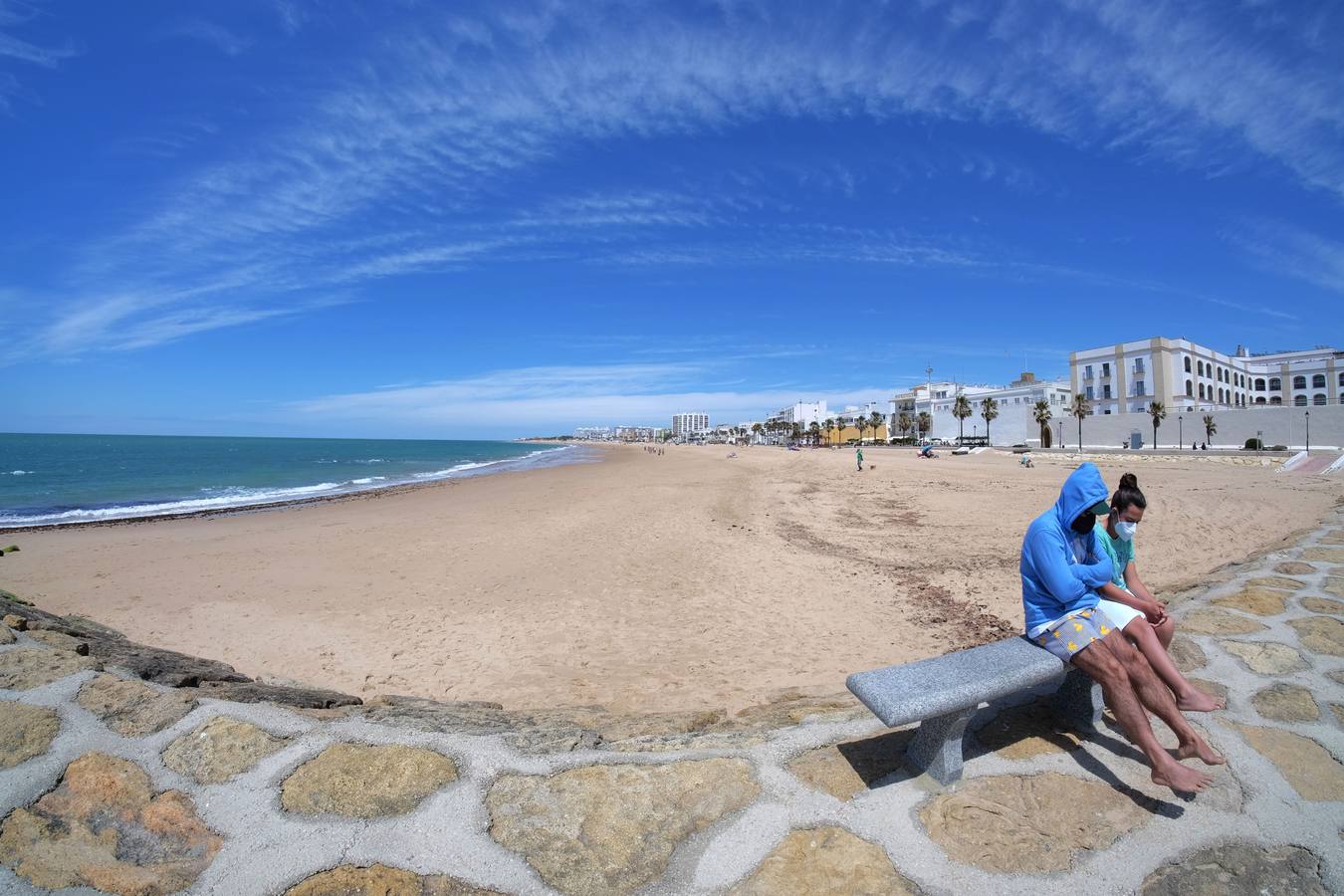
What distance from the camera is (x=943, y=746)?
2.46m

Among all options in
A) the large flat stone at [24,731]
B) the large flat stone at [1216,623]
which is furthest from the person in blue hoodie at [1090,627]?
the large flat stone at [24,731]

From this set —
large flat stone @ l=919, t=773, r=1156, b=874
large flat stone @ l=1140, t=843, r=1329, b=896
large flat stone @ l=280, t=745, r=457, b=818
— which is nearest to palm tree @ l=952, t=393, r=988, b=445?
large flat stone @ l=919, t=773, r=1156, b=874

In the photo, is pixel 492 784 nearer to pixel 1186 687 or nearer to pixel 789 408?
pixel 1186 687

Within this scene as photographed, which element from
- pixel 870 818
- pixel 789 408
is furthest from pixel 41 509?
pixel 789 408

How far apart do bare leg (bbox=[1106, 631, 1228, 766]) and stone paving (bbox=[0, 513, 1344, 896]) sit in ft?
0.47

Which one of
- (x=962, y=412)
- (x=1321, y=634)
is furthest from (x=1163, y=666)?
(x=962, y=412)

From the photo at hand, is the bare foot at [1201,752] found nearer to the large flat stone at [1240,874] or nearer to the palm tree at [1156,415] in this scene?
the large flat stone at [1240,874]

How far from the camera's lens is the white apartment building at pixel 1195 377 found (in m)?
50.6

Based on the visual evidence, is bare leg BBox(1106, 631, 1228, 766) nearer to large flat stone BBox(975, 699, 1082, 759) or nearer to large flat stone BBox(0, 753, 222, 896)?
large flat stone BBox(975, 699, 1082, 759)

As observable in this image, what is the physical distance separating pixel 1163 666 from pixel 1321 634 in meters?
2.06

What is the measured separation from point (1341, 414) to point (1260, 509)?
37343 mm

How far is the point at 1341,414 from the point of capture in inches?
1460

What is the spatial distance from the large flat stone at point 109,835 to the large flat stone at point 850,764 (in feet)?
6.92

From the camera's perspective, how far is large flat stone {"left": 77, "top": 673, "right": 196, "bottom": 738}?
2.42m
